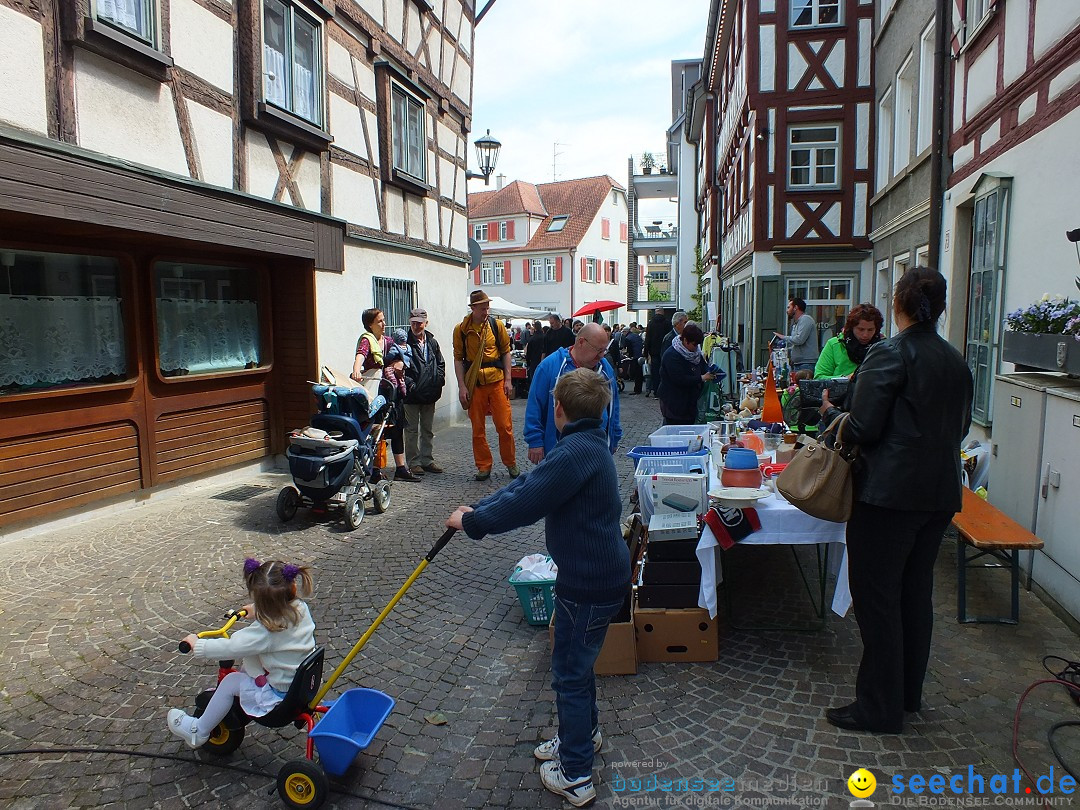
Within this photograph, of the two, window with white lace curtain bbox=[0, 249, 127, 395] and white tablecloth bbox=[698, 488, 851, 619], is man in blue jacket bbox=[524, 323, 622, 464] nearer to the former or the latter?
white tablecloth bbox=[698, 488, 851, 619]

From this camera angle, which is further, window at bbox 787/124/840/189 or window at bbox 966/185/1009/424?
window at bbox 787/124/840/189

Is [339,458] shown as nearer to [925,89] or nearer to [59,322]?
[59,322]

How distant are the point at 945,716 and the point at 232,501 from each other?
6162 millimetres

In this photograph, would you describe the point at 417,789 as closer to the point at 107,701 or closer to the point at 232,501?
the point at 107,701

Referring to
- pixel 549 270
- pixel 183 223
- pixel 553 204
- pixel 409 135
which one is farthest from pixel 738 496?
pixel 553 204

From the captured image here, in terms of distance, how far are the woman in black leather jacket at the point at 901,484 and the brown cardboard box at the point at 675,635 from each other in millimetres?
767

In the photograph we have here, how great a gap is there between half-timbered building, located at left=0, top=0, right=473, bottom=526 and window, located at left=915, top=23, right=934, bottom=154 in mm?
7081

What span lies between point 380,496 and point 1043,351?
17.6ft

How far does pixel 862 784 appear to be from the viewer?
112 inches

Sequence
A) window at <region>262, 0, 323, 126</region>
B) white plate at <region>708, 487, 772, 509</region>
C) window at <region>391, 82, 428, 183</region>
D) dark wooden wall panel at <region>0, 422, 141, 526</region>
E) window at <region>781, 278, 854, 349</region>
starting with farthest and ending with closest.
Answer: window at <region>781, 278, 854, 349</region> → window at <region>391, 82, 428, 183</region> → window at <region>262, 0, 323, 126</region> → dark wooden wall panel at <region>0, 422, 141, 526</region> → white plate at <region>708, 487, 772, 509</region>

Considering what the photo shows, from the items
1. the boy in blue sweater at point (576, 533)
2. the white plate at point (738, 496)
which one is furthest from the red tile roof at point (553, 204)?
the boy in blue sweater at point (576, 533)

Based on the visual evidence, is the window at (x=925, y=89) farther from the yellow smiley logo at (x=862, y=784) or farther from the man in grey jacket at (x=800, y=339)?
the yellow smiley logo at (x=862, y=784)

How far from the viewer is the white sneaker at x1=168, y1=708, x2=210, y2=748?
2939mm

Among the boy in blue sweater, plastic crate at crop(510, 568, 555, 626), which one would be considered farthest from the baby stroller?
the boy in blue sweater
